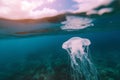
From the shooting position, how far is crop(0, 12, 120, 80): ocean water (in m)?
3.76

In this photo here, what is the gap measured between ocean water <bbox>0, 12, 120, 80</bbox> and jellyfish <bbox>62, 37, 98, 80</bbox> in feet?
0.30

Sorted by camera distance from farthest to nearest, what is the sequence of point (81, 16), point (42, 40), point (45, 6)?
point (42, 40) < point (81, 16) < point (45, 6)

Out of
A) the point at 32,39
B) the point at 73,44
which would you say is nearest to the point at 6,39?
the point at 32,39

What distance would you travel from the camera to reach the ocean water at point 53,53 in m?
3.76

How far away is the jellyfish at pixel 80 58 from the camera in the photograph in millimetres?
3662

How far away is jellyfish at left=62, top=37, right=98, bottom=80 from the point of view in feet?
12.0

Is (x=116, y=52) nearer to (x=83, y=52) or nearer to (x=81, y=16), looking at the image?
(x=83, y=52)

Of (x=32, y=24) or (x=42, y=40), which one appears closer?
(x=32, y=24)

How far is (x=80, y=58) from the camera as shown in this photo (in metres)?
3.81

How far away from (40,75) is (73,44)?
0.97 meters

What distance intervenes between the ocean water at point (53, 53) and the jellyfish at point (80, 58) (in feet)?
0.30

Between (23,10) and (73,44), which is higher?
(23,10)

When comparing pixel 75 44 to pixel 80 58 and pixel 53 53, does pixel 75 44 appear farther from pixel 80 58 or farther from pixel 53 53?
pixel 53 53

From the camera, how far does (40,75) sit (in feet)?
12.4
